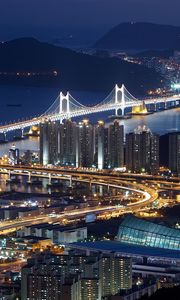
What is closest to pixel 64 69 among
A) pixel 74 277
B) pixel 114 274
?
pixel 114 274

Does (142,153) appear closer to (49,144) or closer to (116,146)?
(116,146)

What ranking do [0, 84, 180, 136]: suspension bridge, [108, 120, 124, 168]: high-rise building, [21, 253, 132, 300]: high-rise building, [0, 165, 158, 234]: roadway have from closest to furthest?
[21, 253, 132, 300]: high-rise building, [0, 165, 158, 234]: roadway, [108, 120, 124, 168]: high-rise building, [0, 84, 180, 136]: suspension bridge

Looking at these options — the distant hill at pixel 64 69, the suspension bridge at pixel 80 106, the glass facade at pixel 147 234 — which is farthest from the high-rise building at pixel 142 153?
the distant hill at pixel 64 69

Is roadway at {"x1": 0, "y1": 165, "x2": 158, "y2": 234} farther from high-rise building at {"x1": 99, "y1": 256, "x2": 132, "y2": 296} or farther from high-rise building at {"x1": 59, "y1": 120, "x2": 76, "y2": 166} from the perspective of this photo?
high-rise building at {"x1": 99, "y1": 256, "x2": 132, "y2": 296}

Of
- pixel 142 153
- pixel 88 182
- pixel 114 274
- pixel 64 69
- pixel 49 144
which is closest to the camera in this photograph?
pixel 114 274

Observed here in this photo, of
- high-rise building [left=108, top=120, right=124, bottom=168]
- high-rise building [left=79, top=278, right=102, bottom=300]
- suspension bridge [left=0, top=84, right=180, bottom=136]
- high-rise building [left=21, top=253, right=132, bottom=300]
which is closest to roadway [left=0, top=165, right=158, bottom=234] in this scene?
high-rise building [left=108, top=120, right=124, bottom=168]

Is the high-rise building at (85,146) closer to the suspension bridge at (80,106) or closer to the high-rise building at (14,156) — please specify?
the high-rise building at (14,156)

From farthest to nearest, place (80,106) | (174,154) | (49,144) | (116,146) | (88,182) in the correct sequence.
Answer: (80,106)
(49,144)
(116,146)
(174,154)
(88,182)
